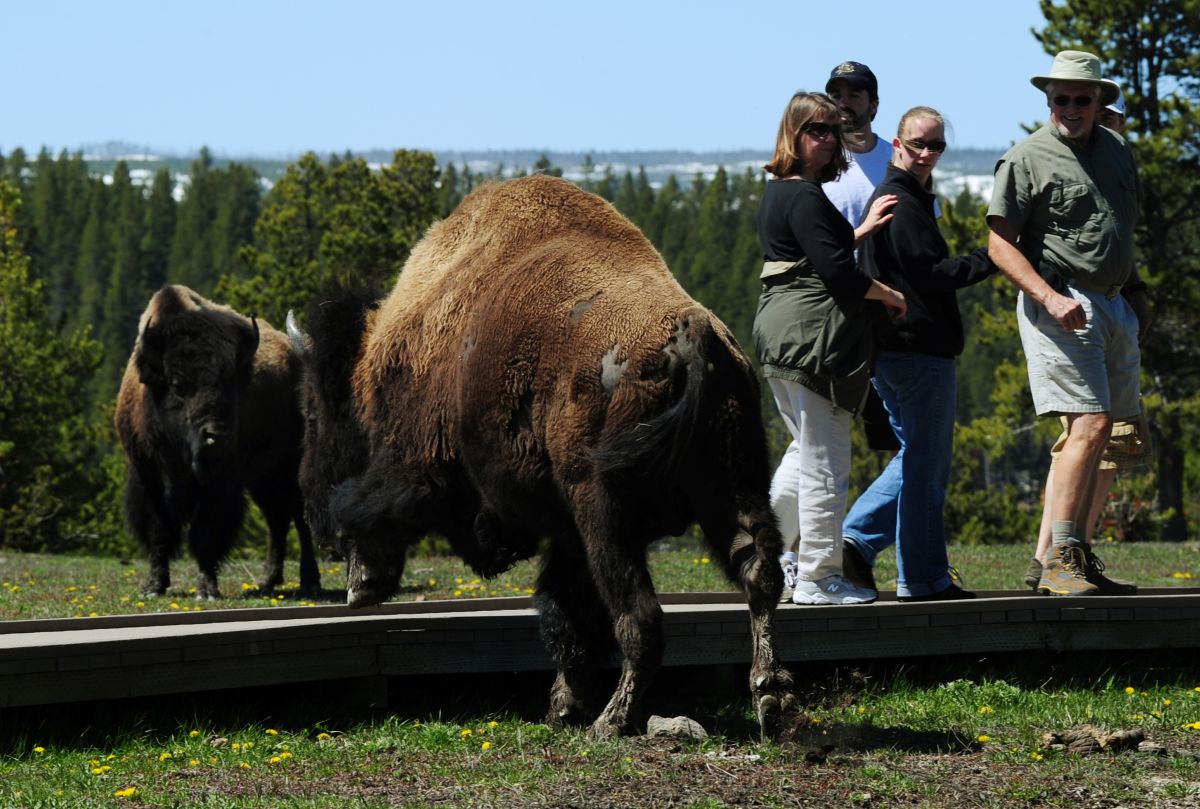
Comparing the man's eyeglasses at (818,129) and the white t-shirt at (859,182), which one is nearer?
the man's eyeglasses at (818,129)

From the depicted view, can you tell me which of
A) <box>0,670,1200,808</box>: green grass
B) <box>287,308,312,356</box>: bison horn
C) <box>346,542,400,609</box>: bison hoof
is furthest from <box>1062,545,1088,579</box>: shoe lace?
<box>287,308,312,356</box>: bison horn

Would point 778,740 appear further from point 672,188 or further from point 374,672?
point 672,188

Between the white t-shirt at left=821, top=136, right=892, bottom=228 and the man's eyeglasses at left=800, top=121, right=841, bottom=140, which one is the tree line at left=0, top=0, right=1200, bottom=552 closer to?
the white t-shirt at left=821, top=136, right=892, bottom=228

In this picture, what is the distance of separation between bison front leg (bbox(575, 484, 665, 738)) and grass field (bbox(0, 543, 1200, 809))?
0.27m

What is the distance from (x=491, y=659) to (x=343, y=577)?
776 centimetres

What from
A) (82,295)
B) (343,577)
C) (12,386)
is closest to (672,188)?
(82,295)

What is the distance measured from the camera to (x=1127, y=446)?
8.12 metres

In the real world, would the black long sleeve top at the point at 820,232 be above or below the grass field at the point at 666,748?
above

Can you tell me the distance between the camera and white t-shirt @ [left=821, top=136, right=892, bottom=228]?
769 cm

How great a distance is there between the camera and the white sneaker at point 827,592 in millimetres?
7281

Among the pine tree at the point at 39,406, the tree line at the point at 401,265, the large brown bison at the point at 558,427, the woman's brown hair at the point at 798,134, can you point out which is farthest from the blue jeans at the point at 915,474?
the pine tree at the point at 39,406

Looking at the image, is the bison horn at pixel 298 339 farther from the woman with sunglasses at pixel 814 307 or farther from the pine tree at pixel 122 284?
the pine tree at pixel 122 284

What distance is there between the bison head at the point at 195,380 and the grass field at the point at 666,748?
5.20 m

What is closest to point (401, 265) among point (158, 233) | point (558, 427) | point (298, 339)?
point (298, 339)
